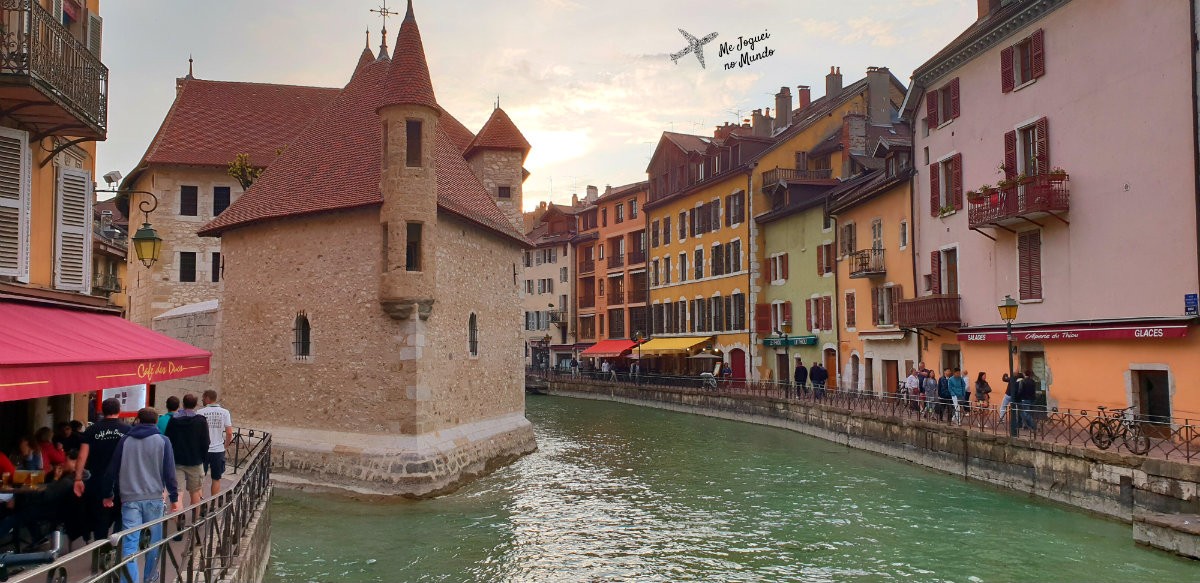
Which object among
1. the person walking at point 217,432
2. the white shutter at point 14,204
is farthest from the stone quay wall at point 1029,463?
the white shutter at point 14,204

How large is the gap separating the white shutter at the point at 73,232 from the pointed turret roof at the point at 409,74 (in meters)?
7.88

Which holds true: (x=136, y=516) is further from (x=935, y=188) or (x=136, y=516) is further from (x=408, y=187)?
(x=935, y=188)

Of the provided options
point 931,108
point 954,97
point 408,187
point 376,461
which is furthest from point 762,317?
point 376,461

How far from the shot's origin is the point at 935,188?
26.5 metres

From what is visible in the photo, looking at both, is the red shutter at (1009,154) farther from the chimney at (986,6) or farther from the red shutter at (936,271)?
the chimney at (986,6)

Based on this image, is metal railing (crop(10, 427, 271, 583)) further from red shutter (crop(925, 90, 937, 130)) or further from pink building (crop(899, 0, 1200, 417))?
red shutter (crop(925, 90, 937, 130))

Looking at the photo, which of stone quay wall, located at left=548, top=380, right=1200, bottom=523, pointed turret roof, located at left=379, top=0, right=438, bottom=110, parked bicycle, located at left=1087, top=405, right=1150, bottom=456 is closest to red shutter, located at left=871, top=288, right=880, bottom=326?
stone quay wall, located at left=548, top=380, right=1200, bottom=523

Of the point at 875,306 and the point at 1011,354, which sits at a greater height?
the point at 875,306

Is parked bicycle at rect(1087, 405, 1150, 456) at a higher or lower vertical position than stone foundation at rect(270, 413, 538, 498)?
higher

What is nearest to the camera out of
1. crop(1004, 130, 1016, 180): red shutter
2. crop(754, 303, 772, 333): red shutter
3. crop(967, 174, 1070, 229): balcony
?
crop(967, 174, 1070, 229): balcony

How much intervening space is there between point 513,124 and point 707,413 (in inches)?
628

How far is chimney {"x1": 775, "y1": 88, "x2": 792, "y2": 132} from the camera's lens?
4750 cm

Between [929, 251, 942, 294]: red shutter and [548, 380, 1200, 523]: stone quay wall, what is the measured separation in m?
4.42

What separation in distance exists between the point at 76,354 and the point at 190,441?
2630 mm
